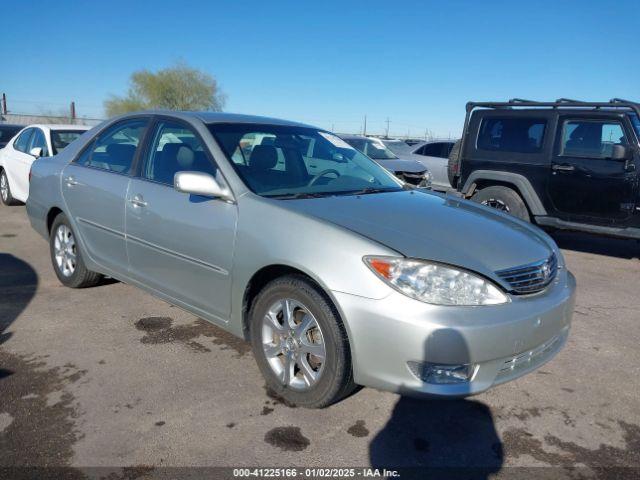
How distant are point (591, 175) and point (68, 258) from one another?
6.14 m

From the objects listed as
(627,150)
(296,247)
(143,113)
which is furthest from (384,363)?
(627,150)

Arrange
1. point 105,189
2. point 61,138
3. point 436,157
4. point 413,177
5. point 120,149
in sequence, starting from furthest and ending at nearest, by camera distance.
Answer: point 436,157
point 413,177
point 61,138
point 120,149
point 105,189

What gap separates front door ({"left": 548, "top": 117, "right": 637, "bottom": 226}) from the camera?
6457mm

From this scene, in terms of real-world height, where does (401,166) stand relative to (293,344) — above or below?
above

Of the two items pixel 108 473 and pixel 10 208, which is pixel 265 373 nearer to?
pixel 108 473

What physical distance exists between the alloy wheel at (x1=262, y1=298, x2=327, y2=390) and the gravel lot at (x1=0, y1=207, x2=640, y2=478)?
19 centimetres

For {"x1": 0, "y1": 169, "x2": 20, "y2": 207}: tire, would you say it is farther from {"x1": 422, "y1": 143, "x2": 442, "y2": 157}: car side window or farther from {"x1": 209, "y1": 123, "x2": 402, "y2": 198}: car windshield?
{"x1": 422, "y1": 143, "x2": 442, "y2": 157}: car side window

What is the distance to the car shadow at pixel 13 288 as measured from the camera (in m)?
4.12

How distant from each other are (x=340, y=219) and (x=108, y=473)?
5.41 feet

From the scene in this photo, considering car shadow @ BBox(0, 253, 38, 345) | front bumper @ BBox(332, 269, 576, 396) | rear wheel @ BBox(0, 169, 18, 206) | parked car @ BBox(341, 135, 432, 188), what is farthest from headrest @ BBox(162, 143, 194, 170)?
rear wheel @ BBox(0, 169, 18, 206)

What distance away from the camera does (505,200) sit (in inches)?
293

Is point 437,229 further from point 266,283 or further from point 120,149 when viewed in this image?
point 120,149

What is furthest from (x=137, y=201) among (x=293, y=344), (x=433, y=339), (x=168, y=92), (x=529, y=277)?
(x=168, y=92)

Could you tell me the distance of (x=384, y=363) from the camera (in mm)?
2502
